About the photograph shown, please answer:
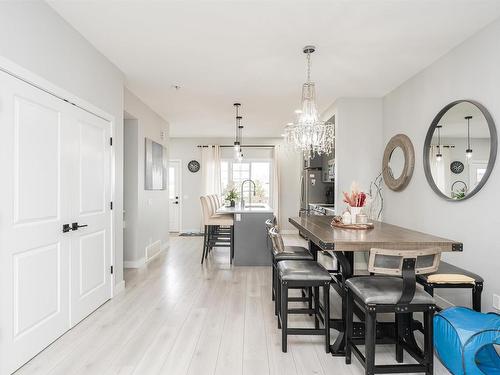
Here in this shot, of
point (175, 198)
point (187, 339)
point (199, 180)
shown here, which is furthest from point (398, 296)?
point (175, 198)

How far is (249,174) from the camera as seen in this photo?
28.1 feet

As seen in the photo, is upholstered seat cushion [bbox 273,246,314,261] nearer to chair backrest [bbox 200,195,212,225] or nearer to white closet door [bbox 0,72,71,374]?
white closet door [bbox 0,72,71,374]

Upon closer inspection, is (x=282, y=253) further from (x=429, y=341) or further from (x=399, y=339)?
(x=429, y=341)

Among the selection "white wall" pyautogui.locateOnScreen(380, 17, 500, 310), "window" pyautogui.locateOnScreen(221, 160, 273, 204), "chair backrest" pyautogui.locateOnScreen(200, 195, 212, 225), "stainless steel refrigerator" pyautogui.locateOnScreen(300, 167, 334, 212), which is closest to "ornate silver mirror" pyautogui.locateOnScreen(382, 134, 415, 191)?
"white wall" pyautogui.locateOnScreen(380, 17, 500, 310)

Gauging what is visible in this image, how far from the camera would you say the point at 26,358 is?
226cm

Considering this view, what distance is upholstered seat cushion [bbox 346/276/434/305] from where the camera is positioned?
1.98 metres

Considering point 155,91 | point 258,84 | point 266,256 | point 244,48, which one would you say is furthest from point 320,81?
point 266,256

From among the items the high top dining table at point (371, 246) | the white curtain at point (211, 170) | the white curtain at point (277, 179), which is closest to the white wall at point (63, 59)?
the high top dining table at point (371, 246)

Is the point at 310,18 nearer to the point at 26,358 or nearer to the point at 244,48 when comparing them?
the point at 244,48

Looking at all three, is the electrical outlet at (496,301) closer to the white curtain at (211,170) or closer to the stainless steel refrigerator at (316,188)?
the stainless steel refrigerator at (316,188)

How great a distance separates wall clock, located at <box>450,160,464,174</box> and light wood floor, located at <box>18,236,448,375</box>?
5.95ft

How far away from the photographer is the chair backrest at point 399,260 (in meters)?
1.91

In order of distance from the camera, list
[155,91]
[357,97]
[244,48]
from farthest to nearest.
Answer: [357,97] < [155,91] < [244,48]

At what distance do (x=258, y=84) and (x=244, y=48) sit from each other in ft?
3.57
